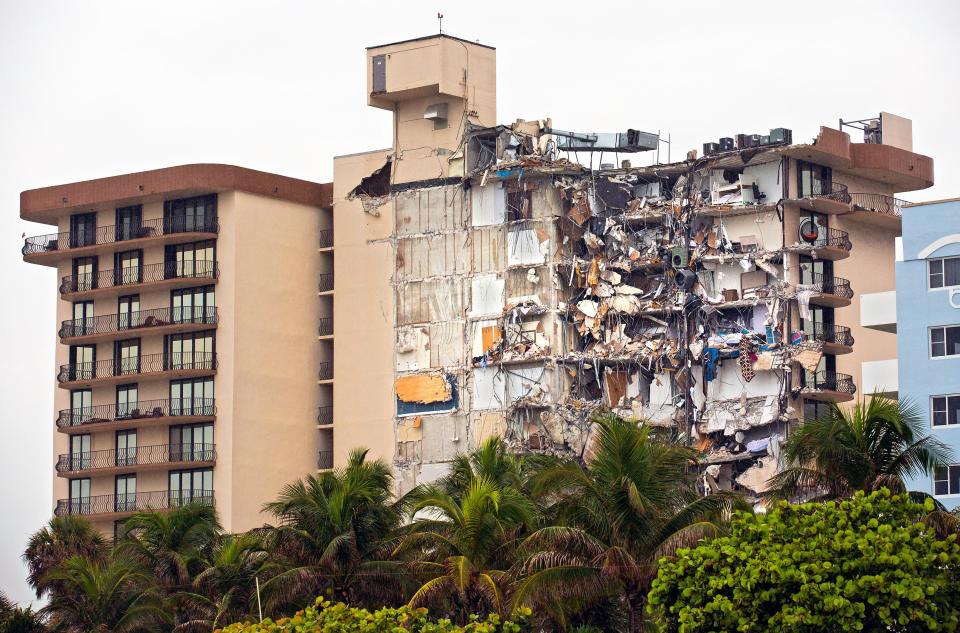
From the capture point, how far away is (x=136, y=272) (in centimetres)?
11431

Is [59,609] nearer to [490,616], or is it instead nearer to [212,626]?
[212,626]

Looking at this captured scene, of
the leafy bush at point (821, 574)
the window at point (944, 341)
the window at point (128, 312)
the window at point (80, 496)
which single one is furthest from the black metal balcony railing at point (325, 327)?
the leafy bush at point (821, 574)

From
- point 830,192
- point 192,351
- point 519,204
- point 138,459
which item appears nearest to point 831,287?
point 830,192

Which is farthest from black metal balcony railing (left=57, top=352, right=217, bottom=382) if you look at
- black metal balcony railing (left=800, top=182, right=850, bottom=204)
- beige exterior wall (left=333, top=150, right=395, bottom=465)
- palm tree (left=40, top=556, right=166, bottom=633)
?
black metal balcony railing (left=800, top=182, right=850, bottom=204)

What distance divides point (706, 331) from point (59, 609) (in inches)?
1396

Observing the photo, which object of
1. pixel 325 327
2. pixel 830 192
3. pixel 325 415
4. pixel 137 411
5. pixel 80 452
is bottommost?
pixel 80 452

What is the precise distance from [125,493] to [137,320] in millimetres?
9268

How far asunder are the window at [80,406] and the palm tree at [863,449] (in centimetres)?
6097

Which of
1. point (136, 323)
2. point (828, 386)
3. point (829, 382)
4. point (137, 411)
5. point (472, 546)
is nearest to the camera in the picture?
point (472, 546)

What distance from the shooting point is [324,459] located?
11219 centimetres

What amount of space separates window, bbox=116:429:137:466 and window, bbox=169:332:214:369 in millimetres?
4706

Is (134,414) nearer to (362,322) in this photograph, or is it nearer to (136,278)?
(136,278)

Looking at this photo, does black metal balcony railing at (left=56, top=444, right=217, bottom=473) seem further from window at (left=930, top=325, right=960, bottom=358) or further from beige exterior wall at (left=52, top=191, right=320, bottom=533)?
window at (left=930, top=325, right=960, bottom=358)

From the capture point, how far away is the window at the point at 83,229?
382 feet
